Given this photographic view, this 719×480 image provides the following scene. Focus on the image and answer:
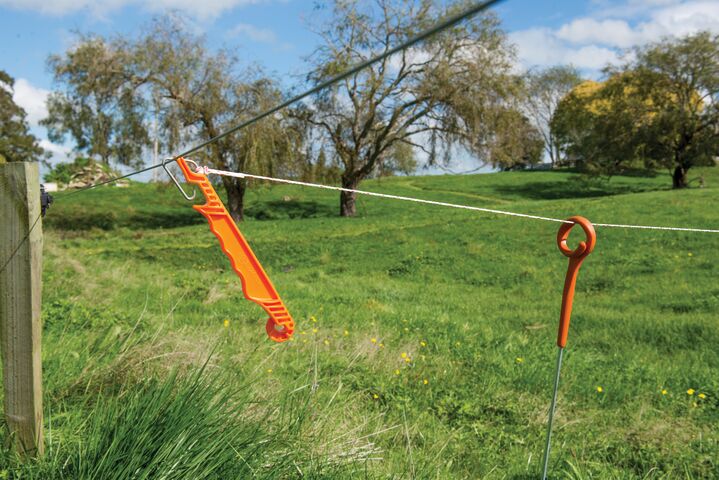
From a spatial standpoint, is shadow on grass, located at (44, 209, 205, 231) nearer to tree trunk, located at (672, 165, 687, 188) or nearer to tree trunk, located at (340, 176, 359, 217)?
tree trunk, located at (340, 176, 359, 217)

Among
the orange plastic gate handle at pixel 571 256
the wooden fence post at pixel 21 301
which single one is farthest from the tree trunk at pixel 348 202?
the wooden fence post at pixel 21 301

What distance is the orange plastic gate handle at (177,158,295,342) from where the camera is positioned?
2.36m

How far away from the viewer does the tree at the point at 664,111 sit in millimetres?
27312

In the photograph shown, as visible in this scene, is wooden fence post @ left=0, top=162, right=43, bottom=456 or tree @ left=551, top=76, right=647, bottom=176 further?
tree @ left=551, top=76, right=647, bottom=176

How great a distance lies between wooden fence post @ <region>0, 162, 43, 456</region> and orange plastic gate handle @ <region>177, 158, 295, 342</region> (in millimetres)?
570

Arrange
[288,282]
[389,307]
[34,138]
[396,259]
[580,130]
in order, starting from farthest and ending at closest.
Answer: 1. [580,130]
2. [34,138]
3. [396,259]
4. [288,282]
5. [389,307]

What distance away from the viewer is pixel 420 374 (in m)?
4.74

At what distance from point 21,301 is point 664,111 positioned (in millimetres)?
30940

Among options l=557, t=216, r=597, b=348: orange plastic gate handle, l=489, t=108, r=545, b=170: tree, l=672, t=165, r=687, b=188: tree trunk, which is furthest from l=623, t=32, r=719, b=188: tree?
l=557, t=216, r=597, b=348: orange plastic gate handle

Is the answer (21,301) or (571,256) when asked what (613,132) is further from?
(21,301)

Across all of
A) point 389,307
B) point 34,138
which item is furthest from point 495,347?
point 34,138

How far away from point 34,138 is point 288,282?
32.3m

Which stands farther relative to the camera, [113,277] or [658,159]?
[658,159]

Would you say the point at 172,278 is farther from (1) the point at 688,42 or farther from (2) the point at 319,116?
(1) the point at 688,42
